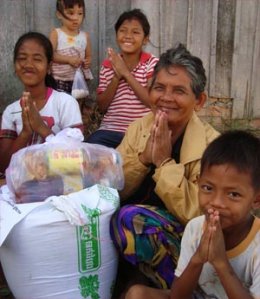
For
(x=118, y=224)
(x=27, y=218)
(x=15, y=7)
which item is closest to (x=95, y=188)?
(x=118, y=224)

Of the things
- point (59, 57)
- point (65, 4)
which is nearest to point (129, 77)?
point (59, 57)

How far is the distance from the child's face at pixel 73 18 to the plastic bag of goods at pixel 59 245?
1.91 m

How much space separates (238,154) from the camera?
192cm

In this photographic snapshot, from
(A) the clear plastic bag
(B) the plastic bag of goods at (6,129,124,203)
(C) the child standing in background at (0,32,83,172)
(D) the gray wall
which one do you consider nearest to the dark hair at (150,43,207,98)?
(B) the plastic bag of goods at (6,129,124,203)

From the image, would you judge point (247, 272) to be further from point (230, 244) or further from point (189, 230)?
point (189, 230)

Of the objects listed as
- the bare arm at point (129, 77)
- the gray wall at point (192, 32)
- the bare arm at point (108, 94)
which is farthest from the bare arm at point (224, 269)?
the gray wall at point (192, 32)

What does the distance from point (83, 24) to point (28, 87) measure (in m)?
1.35

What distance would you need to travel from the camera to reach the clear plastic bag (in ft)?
13.0

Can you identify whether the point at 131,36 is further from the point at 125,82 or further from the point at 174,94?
the point at 174,94

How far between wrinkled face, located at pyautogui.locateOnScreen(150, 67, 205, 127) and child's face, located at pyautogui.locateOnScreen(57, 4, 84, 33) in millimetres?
1546

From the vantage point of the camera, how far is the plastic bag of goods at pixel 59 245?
2.27 meters

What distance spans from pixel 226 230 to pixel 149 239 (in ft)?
1.58

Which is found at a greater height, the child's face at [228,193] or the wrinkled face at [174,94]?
the wrinkled face at [174,94]

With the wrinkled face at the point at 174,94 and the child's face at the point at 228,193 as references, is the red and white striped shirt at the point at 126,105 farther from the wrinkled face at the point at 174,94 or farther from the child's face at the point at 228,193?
the child's face at the point at 228,193
